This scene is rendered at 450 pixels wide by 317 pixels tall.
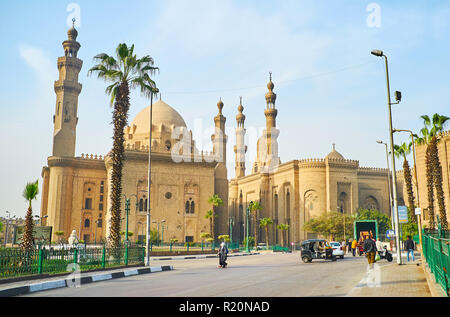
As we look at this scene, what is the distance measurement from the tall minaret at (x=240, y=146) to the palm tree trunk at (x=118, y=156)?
175 feet

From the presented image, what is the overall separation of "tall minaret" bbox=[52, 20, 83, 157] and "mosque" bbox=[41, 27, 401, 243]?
12cm

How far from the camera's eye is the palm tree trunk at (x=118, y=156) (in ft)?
61.5

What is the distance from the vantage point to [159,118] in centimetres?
6094

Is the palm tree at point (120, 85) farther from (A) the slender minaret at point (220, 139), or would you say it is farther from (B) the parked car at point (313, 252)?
(A) the slender minaret at point (220, 139)

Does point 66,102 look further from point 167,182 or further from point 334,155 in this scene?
point 334,155

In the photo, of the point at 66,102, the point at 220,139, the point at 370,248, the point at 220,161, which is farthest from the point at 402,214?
the point at 66,102

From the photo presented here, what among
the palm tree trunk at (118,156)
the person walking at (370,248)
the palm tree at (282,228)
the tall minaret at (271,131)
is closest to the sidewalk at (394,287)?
the person walking at (370,248)

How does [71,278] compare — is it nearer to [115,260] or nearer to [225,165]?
[115,260]

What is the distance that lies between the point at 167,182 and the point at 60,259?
40639 millimetres

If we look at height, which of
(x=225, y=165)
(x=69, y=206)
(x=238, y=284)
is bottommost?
(x=238, y=284)

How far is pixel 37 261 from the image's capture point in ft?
42.3

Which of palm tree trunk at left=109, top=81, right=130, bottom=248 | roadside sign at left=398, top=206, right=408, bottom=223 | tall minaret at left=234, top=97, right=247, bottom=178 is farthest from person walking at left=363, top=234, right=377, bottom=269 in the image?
tall minaret at left=234, top=97, right=247, bottom=178
